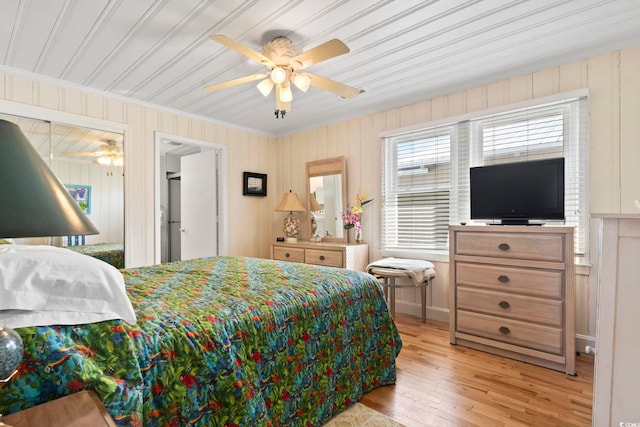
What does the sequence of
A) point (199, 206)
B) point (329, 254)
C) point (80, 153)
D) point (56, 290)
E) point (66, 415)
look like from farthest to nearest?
1. point (199, 206)
2. point (329, 254)
3. point (80, 153)
4. point (56, 290)
5. point (66, 415)

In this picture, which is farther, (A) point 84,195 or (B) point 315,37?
(A) point 84,195

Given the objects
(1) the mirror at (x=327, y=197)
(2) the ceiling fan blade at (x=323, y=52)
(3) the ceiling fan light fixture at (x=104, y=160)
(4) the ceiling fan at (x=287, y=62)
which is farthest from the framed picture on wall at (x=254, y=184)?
(2) the ceiling fan blade at (x=323, y=52)

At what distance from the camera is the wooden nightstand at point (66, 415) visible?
0.59m

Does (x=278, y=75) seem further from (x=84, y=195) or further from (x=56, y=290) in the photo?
(x=84, y=195)

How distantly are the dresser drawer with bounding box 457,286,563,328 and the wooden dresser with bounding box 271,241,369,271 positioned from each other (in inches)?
48.2

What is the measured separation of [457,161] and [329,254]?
1.72 metres

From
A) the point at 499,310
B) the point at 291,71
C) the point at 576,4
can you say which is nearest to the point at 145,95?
the point at 291,71

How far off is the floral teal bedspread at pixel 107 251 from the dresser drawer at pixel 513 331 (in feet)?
11.1

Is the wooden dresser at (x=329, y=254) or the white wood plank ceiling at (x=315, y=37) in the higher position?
the white wood plank ceiling at (x=315, y=37)

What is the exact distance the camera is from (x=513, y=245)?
239 centimetres

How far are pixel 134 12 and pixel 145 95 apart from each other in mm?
1486

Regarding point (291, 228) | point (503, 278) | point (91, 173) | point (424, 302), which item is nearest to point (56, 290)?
point (503, 278)

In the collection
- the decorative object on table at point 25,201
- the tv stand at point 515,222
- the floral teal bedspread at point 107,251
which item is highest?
the decorative object on table at point 25,201

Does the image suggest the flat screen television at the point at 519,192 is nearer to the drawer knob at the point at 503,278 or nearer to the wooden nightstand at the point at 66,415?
the drawer knob at the point at 503,278
